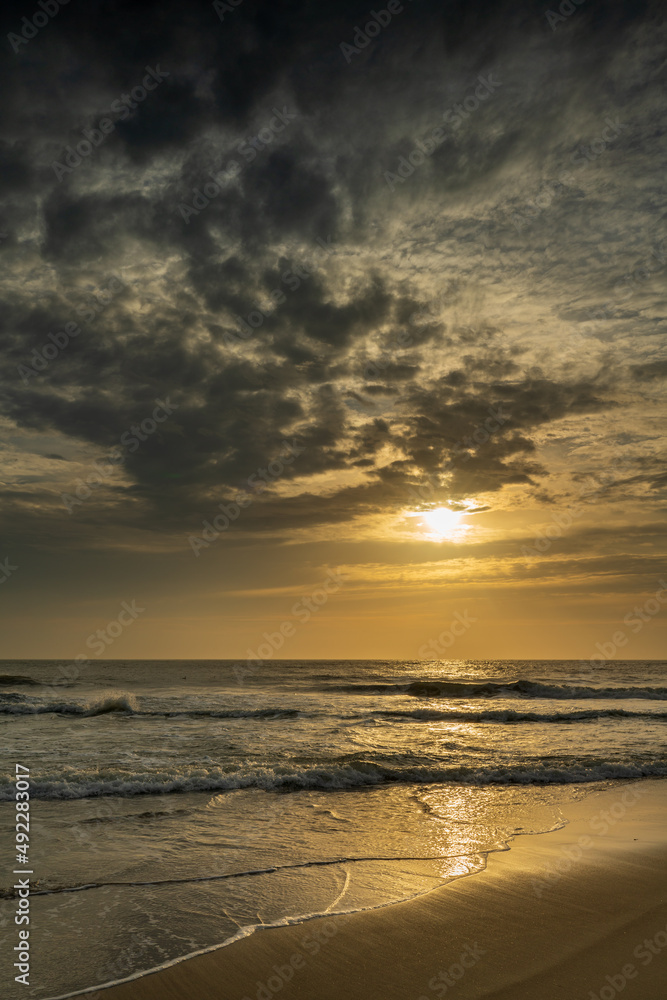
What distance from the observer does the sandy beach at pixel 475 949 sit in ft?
14.5

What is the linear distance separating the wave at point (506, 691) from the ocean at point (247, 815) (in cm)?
1975

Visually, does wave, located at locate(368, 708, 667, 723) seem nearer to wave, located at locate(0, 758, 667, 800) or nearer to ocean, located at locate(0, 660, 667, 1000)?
ocean, located at locate(0, 660, 667, 1000)

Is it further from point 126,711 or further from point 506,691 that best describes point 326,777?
point 506,691

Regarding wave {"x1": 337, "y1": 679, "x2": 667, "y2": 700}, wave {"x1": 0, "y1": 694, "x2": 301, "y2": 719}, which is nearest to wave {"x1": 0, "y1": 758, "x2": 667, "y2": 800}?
wave {"x1": 0, "y1": 694, "x2": 301, "y2": 719}

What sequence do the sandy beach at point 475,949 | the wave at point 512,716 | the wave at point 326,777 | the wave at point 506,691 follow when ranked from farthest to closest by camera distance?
the wave at point 506,691 → the wave at point 512,716 → the wave at point 326,777 → the sandy beach at point 475,949

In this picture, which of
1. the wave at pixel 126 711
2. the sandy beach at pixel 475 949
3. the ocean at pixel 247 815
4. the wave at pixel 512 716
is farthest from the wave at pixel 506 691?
the sandy beach at pixel 475 949

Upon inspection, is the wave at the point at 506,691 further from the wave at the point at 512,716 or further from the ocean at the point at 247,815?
the ocean at the point at 247,815

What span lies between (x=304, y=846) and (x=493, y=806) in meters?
4.61

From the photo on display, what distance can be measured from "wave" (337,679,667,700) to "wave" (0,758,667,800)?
2940cm

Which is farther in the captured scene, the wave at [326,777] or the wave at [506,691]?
the wave at [506,691]

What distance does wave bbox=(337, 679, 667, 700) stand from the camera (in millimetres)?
42656

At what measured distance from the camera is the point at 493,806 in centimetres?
1089

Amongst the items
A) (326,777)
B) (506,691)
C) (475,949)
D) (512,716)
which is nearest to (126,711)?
(326,777)

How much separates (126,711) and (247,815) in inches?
819
